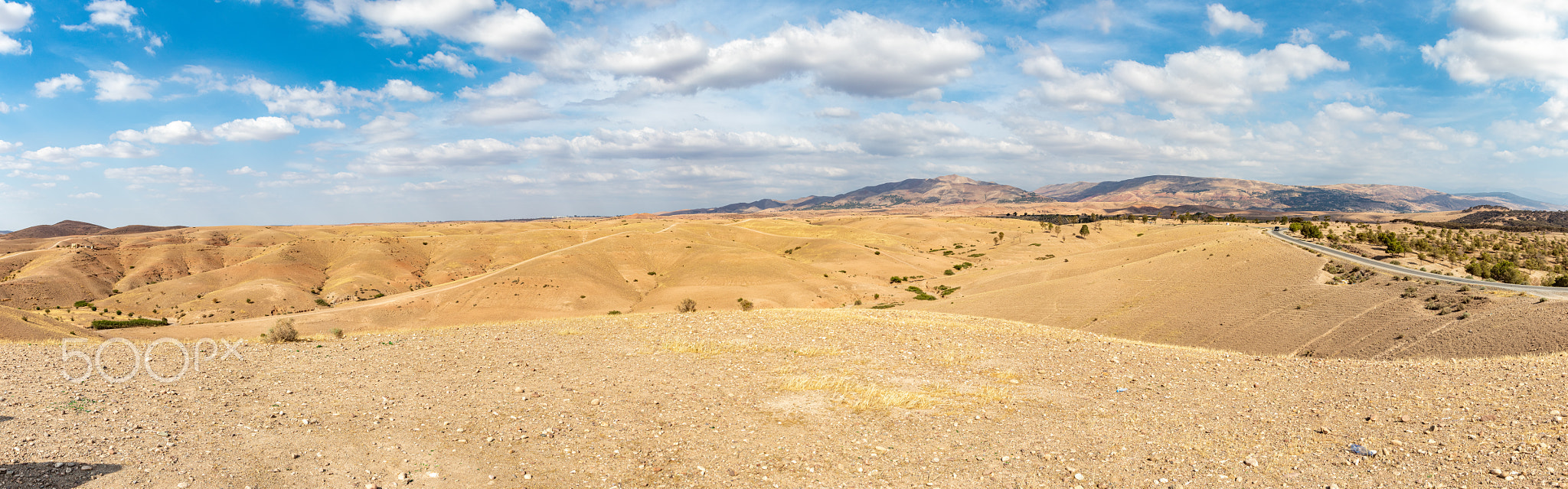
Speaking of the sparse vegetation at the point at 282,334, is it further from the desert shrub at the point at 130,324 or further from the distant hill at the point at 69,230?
the distant hill at the point at 69,230

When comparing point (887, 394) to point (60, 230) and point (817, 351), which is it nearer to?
point (817, 351)

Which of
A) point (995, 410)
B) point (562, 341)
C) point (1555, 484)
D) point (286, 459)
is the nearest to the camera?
point (1555, 484)

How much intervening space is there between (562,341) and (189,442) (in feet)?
35.7

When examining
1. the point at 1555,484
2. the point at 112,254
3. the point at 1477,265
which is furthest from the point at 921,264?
the point at 112,254

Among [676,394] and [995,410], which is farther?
[676,394]

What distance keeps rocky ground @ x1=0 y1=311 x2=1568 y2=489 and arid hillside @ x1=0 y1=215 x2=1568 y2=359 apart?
13.7 m

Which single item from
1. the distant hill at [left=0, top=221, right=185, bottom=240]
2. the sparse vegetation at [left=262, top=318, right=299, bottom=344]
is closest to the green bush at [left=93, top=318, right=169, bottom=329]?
the sparse vegetation at [left=262, top=318, right=299, bottom=344]

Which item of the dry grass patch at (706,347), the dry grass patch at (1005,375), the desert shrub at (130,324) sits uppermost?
the dry grass patch at (706,347)

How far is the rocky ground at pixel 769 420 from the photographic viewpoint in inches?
369

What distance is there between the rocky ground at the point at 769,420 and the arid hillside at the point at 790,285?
13745mm

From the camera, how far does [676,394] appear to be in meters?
14.1

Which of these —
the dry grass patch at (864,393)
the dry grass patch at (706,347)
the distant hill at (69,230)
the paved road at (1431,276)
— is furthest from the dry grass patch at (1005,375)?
the distant hill at (69,230)

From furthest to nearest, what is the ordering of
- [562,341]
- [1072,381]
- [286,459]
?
[562,341], [1072,381], [286,459]

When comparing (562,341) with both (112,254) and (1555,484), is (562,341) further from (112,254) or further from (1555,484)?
(112,254)
